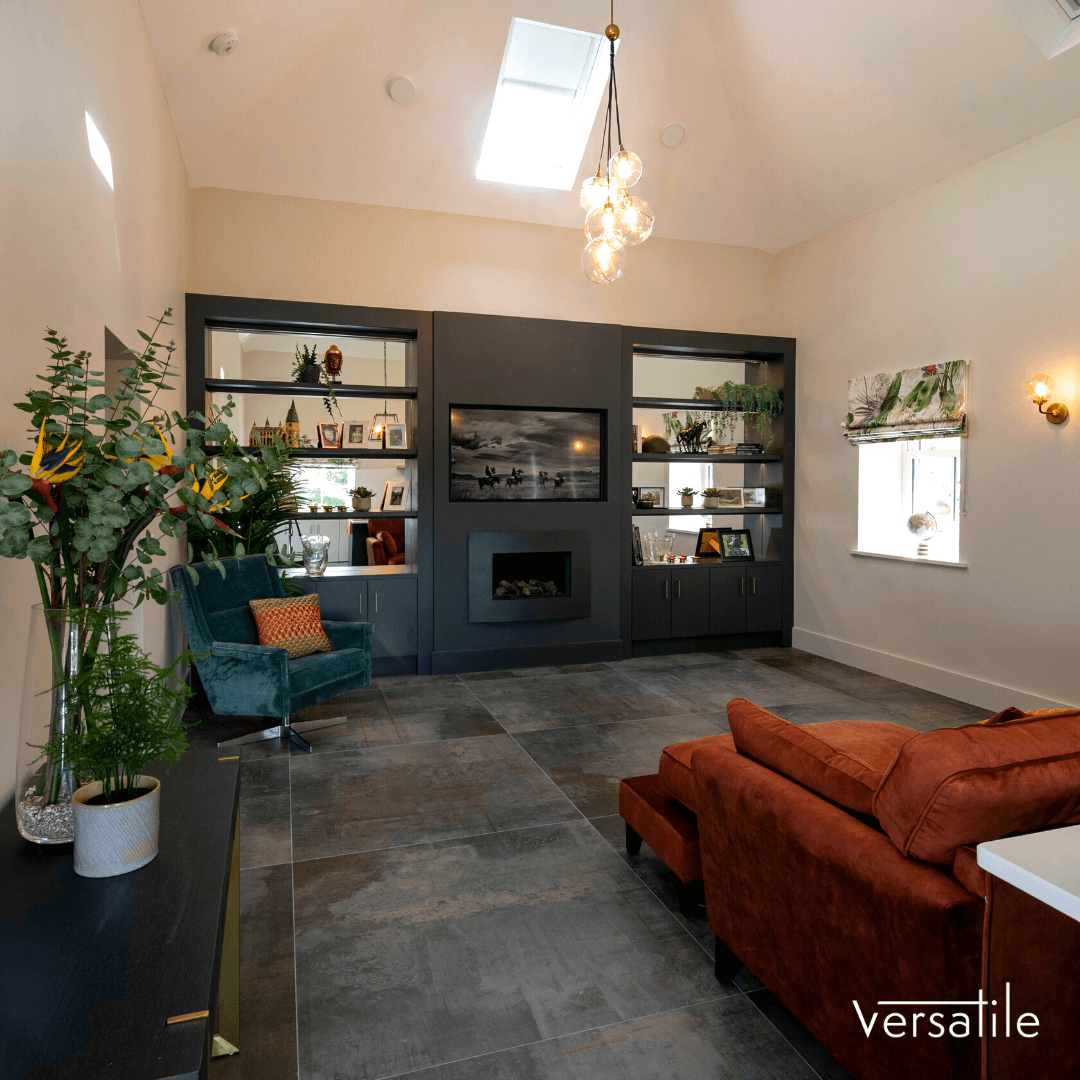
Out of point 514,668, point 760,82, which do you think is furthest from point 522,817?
point 760,82

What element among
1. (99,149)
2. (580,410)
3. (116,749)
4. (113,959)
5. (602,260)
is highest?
(99,149)

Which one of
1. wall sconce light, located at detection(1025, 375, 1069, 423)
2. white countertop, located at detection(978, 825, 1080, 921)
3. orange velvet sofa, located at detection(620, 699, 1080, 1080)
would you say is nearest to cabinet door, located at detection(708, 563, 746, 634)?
wall sconce light, located at detection(1025, 375, 1069, 423)

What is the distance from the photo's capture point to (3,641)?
1.54 m

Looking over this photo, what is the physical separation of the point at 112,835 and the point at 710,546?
5.66 metres

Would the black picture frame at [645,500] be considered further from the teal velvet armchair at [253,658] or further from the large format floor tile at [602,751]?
the teal velvet armchair at [253,658]

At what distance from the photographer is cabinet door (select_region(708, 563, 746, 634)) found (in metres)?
6.20

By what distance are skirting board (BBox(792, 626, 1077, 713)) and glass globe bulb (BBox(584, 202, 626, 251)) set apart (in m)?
3.37

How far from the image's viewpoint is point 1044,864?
1.08 m

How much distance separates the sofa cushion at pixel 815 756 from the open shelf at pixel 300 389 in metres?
4.08

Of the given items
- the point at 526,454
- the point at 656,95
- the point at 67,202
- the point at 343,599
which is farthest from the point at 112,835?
the point at 656,95

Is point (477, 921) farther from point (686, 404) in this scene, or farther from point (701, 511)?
point (686, 404)

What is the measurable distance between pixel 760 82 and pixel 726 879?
5045 mm

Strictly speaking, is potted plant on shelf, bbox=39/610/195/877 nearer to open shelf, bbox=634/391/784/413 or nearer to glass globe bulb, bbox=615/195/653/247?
glass globe bulb, bbox=615/195/653/247

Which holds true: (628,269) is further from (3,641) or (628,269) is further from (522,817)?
(3,641)
